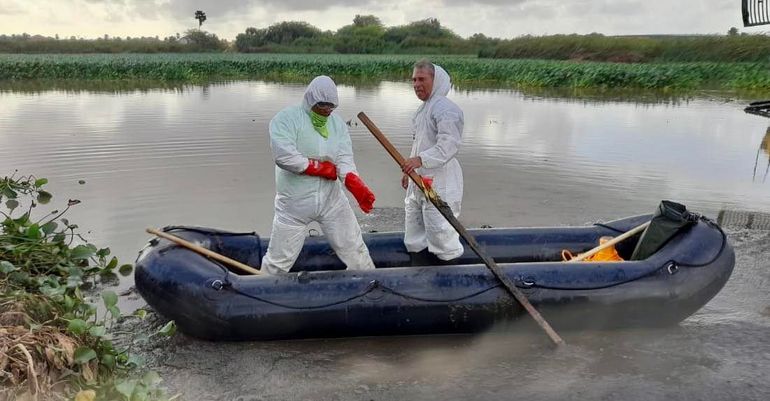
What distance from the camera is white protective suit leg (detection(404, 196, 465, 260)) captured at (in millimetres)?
4508

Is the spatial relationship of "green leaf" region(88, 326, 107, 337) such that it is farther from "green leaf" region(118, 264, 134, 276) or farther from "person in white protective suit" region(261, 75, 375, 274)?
"green leaf" region(118, 264, 134, 276)

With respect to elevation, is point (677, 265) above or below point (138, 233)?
above

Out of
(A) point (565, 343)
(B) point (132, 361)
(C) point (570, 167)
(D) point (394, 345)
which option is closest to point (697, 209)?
(C) point (570, 167)

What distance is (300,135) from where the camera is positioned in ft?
13.2

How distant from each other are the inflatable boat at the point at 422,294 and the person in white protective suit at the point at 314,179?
0.27m

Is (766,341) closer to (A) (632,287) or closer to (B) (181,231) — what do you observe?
(A) (632,287)

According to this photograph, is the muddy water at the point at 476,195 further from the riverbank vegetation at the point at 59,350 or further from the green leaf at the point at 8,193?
the green leaf at the point at 8,193

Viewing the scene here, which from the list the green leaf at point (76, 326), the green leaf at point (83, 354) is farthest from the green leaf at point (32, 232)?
the green leaf at point (83, 354)

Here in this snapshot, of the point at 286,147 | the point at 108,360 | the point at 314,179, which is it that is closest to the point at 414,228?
the point at 314,179

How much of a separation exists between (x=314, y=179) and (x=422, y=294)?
1.01m

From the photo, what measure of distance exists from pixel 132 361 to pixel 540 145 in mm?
9097

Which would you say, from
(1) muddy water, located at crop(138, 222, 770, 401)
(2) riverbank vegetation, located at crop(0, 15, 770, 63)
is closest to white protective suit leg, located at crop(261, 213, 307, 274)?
(1) muddy water, located at crop(138, 222, 770, 401)

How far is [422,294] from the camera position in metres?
4.05

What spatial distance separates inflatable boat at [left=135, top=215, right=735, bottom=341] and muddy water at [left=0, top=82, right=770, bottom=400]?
0.51 ft
